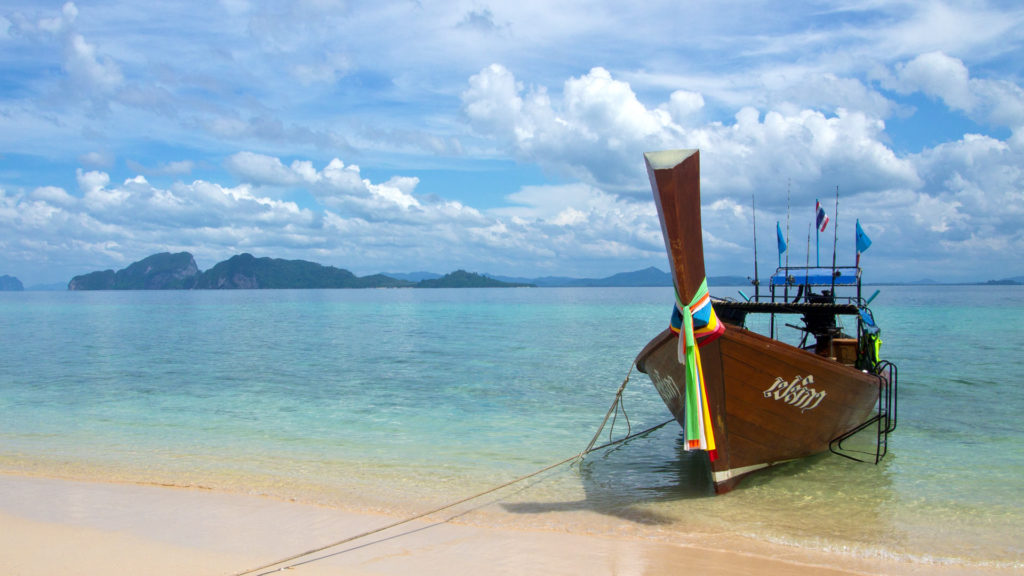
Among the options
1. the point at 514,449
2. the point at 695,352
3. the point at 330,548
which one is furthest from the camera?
the point at 514,449

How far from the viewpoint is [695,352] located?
6852mm

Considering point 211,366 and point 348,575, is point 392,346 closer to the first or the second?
point 211,366

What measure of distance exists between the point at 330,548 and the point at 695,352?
4189mm

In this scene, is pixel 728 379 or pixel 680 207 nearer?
pixel 680 207

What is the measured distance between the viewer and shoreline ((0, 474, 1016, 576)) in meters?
6.16

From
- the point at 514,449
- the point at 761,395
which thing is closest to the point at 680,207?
the point at 761,395

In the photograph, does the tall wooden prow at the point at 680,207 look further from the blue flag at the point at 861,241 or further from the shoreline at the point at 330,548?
the blue flag at the point at 861,241

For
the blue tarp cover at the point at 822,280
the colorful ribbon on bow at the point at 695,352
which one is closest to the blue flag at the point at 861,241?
the blue tarp cover at the point at 822,280

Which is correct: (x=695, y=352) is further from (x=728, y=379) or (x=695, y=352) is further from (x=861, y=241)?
(x=861, y=241)

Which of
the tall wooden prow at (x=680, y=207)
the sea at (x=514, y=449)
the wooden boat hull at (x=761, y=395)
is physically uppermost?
the tall wooden prow at (x=680, y=207)

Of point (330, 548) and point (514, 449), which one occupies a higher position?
point (330, 548)

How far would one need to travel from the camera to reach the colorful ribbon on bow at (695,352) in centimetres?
Result: 675

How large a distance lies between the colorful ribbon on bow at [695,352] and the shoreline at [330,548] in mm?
1148

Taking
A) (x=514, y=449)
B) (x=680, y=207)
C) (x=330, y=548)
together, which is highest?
(x=680, y=207)
